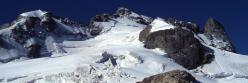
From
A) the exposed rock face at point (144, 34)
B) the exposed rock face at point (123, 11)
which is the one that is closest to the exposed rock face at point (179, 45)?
the exposed rock face at point (144, 34)

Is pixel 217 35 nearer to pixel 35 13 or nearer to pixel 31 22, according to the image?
pixel 35 13

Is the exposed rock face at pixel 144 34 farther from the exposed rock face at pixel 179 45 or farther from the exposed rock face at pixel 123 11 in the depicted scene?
the exposed rock face at pixel 123 11

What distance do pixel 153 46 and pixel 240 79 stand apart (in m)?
12.3

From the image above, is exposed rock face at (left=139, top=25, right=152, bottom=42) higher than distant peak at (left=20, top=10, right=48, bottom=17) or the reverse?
the reverse

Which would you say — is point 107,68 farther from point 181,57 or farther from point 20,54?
point 20,54

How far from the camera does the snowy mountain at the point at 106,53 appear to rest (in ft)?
197

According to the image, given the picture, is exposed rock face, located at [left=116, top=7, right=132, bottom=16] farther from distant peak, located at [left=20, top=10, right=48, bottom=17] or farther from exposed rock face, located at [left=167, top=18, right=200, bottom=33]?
distant peak, located at [left=20, top=10, right=48, bottom=17]

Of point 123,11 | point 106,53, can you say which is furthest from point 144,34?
point 123,11

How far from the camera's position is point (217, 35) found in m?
91.2

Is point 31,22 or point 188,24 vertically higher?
point 31,22

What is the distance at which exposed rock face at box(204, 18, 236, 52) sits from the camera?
3398 inches

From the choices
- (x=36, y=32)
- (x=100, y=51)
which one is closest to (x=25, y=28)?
(x=36, y=32)

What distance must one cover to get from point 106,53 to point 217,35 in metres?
29.2

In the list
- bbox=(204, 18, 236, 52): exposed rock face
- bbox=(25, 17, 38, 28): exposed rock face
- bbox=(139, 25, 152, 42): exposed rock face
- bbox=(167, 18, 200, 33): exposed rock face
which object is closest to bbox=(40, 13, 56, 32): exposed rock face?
bbox=(25, 17, 38, 28): exposed rock face
